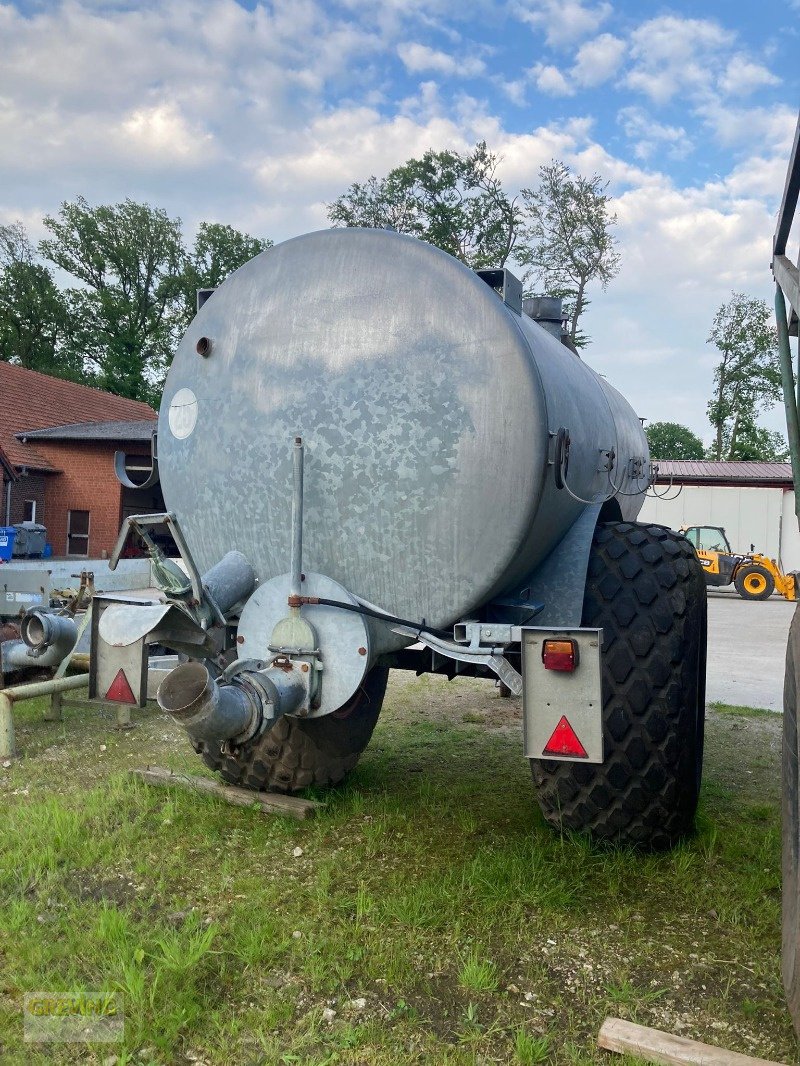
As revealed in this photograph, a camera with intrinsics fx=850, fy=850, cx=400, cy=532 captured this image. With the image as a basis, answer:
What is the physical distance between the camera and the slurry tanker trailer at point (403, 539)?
2955 mm

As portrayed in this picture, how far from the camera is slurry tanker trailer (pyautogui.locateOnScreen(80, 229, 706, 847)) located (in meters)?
2.96

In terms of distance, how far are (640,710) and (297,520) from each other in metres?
1.48

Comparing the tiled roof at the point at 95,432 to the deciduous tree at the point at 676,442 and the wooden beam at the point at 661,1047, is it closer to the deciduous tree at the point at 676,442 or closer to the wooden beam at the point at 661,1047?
the wooden beam at the point at 661,1047

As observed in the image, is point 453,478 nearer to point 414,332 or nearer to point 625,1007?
point 414,332

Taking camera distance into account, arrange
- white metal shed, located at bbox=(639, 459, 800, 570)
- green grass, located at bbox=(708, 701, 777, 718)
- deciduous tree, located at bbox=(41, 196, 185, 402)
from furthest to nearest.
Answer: deciduous tree, located at bbox=(41, 196, 185, 402)
white metal shed, located at bbox=(639, 459, 800, 570)
green grass, located at bbox=(708, 701, 777, 718)

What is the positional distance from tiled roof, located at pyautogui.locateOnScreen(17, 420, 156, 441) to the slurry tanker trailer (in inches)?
721

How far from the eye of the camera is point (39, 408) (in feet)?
81.1

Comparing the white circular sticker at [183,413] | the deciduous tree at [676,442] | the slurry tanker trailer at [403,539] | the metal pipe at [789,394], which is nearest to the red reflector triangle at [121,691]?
the slurry tanker trailer at [403,539]

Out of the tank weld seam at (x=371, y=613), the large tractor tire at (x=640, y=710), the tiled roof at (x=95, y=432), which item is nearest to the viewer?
the tank weld seam at (x=371, y=613)

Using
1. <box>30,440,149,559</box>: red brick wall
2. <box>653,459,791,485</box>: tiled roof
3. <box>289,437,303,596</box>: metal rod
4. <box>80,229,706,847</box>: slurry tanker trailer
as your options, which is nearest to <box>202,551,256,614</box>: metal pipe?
Result: <box>80,229,706,847</box>: slurry tanker trailer

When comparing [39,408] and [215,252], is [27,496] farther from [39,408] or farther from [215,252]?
[215,252]

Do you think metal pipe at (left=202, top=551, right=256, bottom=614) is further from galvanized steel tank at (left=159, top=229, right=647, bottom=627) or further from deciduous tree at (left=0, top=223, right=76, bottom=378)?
deciduous tree at (left=0, top=223, right=76, bottom=378)

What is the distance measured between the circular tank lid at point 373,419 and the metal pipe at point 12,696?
7.70ft

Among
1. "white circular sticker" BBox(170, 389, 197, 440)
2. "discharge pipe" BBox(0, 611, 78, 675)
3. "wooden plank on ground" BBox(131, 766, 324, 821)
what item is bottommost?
"wooden plank on ground" BBox(131, 766, 324, 821)
